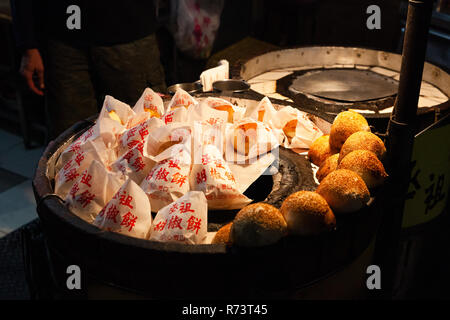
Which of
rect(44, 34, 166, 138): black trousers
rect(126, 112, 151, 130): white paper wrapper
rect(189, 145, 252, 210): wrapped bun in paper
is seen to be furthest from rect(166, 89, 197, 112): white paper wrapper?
rect(44, 34, 166, 138): black trousers

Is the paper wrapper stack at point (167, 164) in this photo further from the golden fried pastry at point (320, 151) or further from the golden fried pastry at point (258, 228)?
the golden fried pastry at point (258, 228)

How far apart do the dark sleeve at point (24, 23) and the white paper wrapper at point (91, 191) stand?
240 cm

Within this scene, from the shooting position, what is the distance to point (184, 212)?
82.0 inches

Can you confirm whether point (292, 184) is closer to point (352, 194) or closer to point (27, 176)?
point (352, 194)

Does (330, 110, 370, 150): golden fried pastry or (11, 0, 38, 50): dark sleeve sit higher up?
(11, 0, 38, 50): dark sleeve

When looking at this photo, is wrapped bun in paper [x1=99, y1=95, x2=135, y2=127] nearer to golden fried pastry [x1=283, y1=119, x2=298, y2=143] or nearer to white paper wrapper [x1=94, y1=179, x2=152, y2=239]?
white paper wrapper [x1=94, y1=179, x2=152, y2=239]

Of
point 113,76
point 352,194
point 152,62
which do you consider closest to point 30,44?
point 113,76

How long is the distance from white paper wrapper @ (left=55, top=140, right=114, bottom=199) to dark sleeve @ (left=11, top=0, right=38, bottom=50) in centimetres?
208

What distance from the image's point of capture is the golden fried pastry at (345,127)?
2.60 m

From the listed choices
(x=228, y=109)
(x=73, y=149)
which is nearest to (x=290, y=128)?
(x=228, y=109)

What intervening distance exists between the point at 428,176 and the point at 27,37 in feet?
10.7

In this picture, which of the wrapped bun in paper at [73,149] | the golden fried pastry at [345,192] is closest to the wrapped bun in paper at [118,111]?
the wrapped bun in paper at [73,149]

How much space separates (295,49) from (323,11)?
2.84 metres

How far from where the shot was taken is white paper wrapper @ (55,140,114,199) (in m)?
2.33
